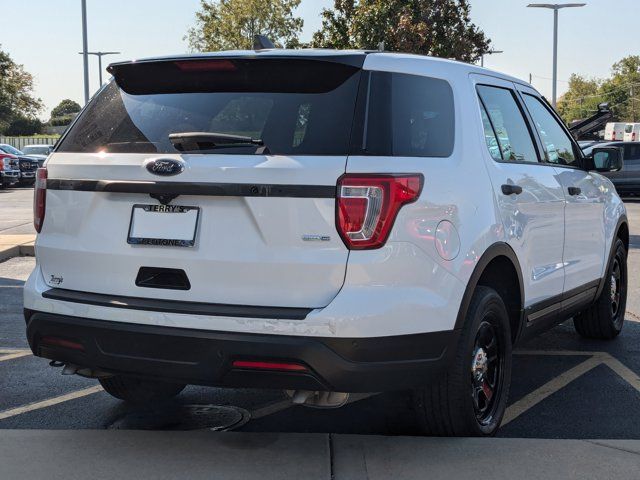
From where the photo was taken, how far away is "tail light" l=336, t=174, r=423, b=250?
3477 mm

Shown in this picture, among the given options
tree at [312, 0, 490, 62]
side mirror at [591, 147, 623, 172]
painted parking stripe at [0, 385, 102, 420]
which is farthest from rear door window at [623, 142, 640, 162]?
painted parking stripe at [0, 385, 102, 420]

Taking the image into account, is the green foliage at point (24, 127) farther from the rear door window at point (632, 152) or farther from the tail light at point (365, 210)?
the tail light at point (365, 210)

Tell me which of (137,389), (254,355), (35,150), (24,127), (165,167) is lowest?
(137,389)

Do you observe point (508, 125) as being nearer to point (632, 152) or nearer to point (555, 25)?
point (632, 152)

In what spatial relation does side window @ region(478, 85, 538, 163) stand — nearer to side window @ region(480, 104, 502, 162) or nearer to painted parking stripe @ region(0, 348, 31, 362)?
side window @ region(480, 104, 502, 162)

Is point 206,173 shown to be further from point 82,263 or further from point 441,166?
point 441,166

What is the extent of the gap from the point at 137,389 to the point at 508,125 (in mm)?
2559

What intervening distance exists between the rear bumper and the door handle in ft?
3.02

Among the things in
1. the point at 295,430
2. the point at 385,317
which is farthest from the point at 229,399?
the point at 385,317

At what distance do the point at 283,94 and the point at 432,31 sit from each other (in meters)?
27.7

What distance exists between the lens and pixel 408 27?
29.6 meters

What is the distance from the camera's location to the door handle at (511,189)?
14.4 ft

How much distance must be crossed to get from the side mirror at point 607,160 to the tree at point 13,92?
6283cm

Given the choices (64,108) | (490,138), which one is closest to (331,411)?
(490,138)
